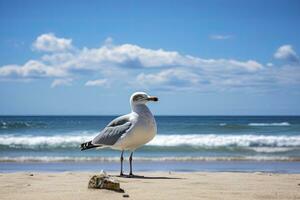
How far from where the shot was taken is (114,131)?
773cm

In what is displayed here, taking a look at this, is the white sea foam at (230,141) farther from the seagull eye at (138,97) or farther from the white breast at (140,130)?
the white breast at (140,130)

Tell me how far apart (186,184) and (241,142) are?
15849 millimetres

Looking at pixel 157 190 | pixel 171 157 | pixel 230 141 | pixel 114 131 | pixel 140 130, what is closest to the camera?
pixel 157 190

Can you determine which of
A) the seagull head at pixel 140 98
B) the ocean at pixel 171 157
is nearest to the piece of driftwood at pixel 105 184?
the seagull head at pixel 140 98

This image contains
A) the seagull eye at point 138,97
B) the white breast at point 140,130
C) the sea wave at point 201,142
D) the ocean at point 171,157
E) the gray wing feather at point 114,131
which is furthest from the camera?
the sea wave at point 201,142

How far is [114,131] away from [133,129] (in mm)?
395

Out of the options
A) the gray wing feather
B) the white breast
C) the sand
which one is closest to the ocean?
the gray wing feather

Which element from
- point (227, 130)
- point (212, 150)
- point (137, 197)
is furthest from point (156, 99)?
point (227, 130)

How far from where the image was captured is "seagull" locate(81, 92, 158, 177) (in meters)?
7.48

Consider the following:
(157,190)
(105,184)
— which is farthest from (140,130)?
(105,184)

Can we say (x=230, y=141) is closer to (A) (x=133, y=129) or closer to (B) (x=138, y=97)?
(B) (x=138, y=97)

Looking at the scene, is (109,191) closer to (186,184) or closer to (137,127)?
(186,184)

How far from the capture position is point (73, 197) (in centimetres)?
490

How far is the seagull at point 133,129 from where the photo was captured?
7477 millimetres
